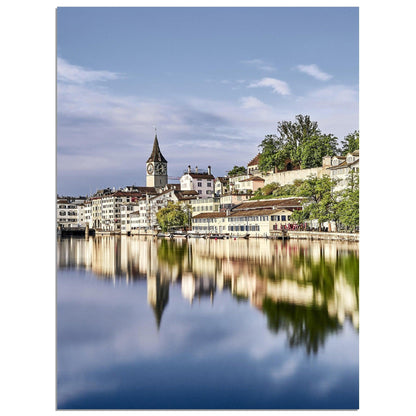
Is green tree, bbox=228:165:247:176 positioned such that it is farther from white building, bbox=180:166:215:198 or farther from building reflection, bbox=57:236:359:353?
building reflection, bbox=57:236:359:353

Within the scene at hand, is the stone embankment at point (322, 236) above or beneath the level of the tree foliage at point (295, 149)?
beneath

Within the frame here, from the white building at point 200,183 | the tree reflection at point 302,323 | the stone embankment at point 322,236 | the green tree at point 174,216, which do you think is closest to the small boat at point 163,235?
the green tree at point 174,216

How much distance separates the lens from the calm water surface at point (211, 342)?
533cm

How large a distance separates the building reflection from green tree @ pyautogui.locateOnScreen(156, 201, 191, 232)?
21.2 metres

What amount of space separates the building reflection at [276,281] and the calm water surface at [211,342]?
0.12ft

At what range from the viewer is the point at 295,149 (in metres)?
34.6

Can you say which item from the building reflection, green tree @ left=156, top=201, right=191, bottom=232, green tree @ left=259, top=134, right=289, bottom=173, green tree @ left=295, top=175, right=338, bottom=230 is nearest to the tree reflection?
the building reflection

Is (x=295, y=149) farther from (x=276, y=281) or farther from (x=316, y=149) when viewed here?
(x=276, y=281)

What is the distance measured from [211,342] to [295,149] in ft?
93.4

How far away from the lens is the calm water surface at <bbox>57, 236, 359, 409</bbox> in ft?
17.5

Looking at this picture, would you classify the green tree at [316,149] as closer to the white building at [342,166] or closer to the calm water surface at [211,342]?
the white building at [342,166]
